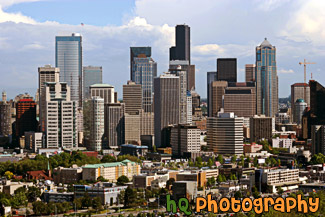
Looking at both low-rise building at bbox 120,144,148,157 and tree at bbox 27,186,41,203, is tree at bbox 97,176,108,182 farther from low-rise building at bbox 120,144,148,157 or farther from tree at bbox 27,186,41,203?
low-rise building at bbox 120,144,148,157

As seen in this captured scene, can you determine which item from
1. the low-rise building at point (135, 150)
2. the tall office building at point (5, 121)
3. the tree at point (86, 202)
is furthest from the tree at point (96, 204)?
the tall office building at point (5, 121)

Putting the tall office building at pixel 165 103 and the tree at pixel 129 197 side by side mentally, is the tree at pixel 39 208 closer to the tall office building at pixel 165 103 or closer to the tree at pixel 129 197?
the tree at pixel 129 197

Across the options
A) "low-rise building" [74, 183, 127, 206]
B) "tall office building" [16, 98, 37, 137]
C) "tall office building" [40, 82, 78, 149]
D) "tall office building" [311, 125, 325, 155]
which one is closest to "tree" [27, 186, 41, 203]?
"low-rise building" [74, 183, 127, 206]

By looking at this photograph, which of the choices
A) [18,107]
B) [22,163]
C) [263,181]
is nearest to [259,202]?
[263,181]

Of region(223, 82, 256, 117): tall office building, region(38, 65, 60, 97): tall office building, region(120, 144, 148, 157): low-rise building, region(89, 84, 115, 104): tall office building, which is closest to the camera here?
region(120, 144, 148, 157): low-rise building

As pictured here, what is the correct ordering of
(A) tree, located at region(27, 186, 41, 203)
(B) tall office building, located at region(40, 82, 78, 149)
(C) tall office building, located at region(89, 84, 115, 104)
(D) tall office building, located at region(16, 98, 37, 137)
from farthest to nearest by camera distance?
(C) tall office building, located at region(89, 84, 115, 104)
(D) tall office building, located at region(16, 98, 37, 137)
(B) tall office building, located at region(40, 82, 78, 149)
(A) tree, located at region(27, 186, 41, 203)

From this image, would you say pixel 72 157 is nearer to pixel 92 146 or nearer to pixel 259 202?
pixel 92 146
